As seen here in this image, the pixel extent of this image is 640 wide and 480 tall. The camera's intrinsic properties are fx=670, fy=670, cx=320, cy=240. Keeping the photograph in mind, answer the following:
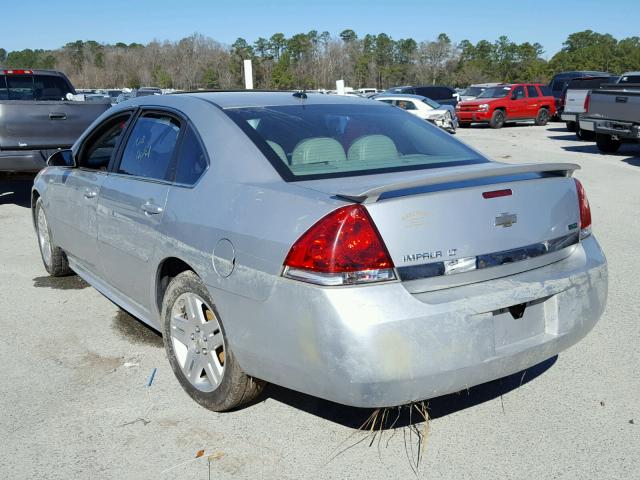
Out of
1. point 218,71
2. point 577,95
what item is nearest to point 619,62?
point 218,71

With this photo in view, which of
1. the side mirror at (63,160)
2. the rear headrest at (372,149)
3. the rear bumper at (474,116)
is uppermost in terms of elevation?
the rear headrest at (372,149)

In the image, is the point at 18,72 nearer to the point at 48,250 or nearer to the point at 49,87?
the point at 49,87

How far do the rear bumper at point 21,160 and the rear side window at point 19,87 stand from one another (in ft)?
9.03

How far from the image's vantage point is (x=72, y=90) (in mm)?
12359

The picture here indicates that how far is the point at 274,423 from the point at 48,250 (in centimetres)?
347

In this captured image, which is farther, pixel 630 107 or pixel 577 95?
pixel 577 95

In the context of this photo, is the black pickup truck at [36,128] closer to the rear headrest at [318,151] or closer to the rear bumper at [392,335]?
the rear headrest at [318,151]

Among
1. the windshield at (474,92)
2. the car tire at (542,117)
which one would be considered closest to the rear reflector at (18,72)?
the car tire at (542,117)

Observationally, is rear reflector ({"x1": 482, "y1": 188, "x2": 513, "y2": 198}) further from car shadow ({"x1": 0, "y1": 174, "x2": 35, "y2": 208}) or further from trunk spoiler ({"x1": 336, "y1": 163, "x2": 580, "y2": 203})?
car shadow ({"x1": 0, "y1": 174, "x2": 35, "y2": 208})

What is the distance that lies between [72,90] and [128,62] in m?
118

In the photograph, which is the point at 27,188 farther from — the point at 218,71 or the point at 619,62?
the point at 218,71

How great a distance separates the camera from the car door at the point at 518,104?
88.5ft

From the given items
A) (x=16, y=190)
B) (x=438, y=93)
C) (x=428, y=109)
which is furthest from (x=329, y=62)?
(x=16, y=190)

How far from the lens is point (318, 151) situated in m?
3.57
